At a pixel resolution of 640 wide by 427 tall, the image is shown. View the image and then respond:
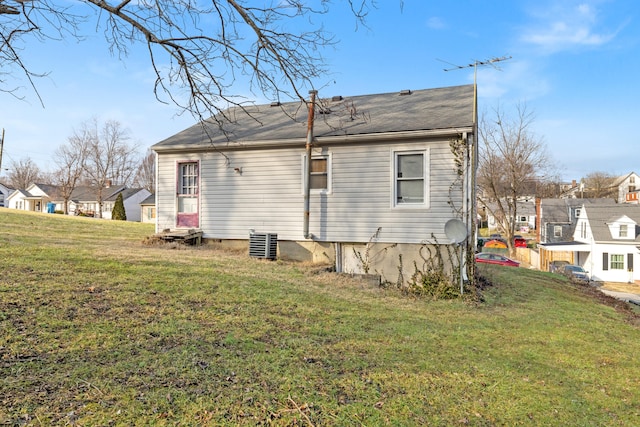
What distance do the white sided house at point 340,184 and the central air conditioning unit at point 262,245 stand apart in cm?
22

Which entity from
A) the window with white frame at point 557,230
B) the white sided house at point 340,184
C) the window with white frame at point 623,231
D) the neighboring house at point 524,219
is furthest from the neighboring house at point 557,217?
the white sided house at point 340,184

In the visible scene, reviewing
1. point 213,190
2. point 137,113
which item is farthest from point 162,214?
point 137,113

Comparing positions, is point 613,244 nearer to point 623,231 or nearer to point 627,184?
point 623,231

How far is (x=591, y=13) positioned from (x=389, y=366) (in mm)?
10025

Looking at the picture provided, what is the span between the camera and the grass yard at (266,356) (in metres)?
2.89

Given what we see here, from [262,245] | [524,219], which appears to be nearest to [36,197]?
[262,245]

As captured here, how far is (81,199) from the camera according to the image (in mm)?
49000

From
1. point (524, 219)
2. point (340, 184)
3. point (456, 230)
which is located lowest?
point (524, 219)

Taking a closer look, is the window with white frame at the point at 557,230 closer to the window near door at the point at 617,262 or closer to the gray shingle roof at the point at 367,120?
the window near door at the point at 617,262

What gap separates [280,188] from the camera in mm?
10445

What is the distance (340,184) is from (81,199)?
5042 centimetres

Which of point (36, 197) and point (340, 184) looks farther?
point (36, 197)

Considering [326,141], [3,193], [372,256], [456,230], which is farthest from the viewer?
[3,193]

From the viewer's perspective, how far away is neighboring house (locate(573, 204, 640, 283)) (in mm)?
28766
